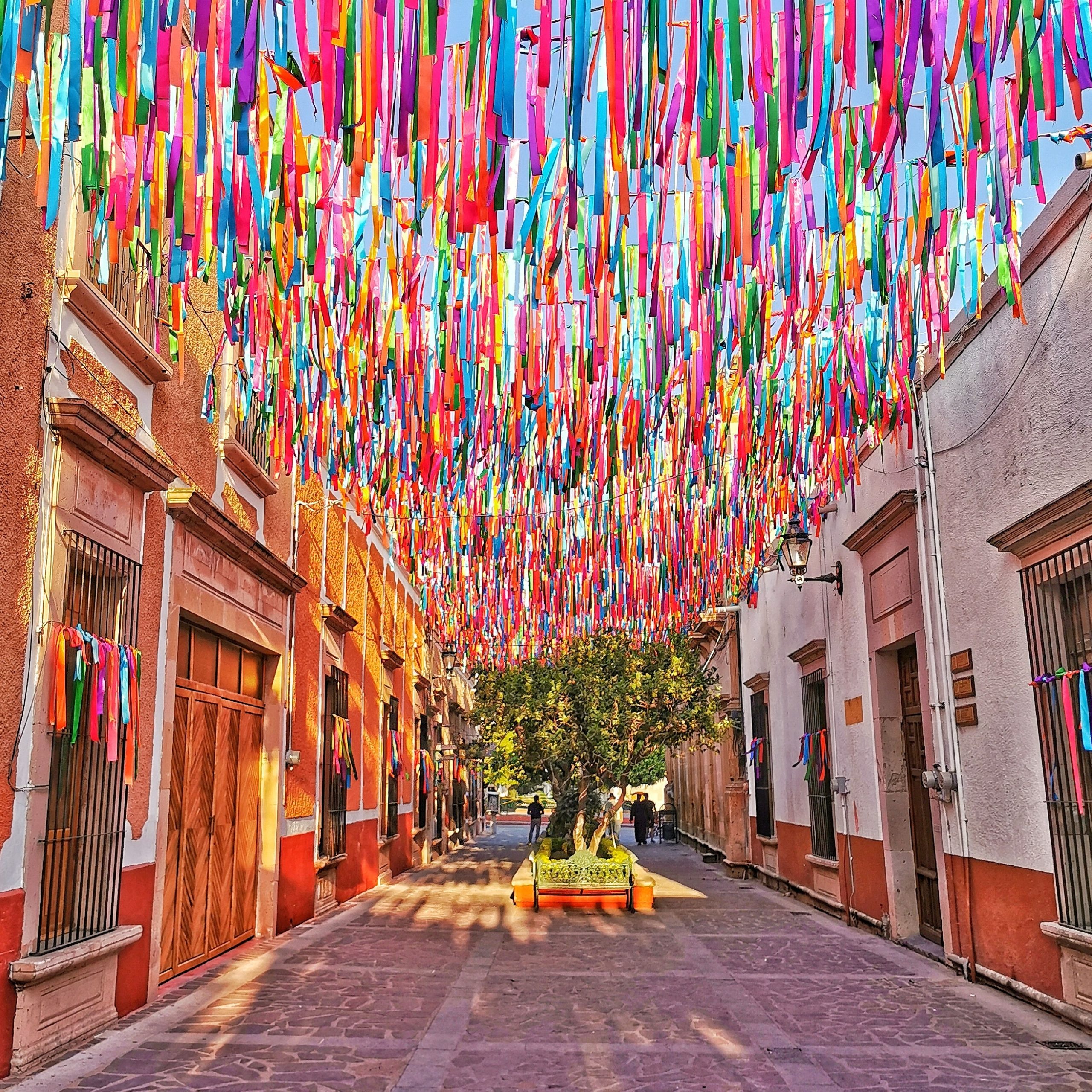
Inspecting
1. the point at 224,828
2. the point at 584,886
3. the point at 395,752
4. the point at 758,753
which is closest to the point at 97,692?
the point at 224,828

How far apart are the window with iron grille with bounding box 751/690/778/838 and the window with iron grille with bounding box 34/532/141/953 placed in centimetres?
1179

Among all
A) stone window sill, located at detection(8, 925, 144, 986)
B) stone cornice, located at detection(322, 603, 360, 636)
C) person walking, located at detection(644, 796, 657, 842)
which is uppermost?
stone cornice, located at detection(322, 603, 360, 636)

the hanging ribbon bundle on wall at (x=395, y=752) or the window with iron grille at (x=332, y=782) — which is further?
the hanging ribbon bundle on wall at (x=395, y=752)

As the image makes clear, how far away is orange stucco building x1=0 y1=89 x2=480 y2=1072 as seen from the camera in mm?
5574

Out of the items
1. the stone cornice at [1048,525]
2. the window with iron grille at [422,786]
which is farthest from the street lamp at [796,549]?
the window with iron grille at [422,786]

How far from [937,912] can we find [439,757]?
15.8 m

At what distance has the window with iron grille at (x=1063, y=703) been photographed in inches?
259

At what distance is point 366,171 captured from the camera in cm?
609

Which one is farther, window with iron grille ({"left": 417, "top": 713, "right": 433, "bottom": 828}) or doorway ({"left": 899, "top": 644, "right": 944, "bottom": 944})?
window with iron grille ({"left": 417, "top": 713, "right": 433, "bottom": 828})

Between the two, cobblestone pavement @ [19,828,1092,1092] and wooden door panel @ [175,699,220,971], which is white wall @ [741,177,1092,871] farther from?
wooden door panel @ [175,699,220,971]

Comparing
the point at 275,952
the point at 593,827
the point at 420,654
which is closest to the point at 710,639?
the point at 420,654

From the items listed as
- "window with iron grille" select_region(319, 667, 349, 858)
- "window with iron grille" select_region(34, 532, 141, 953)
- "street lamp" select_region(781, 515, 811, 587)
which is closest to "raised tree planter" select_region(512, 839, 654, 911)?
"window with iron grille" select_region(319, 667, 349, 858)

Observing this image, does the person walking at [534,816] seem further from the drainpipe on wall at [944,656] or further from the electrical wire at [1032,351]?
the electrical wire at [1032,351]

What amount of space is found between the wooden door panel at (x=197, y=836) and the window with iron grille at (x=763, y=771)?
10.0m
